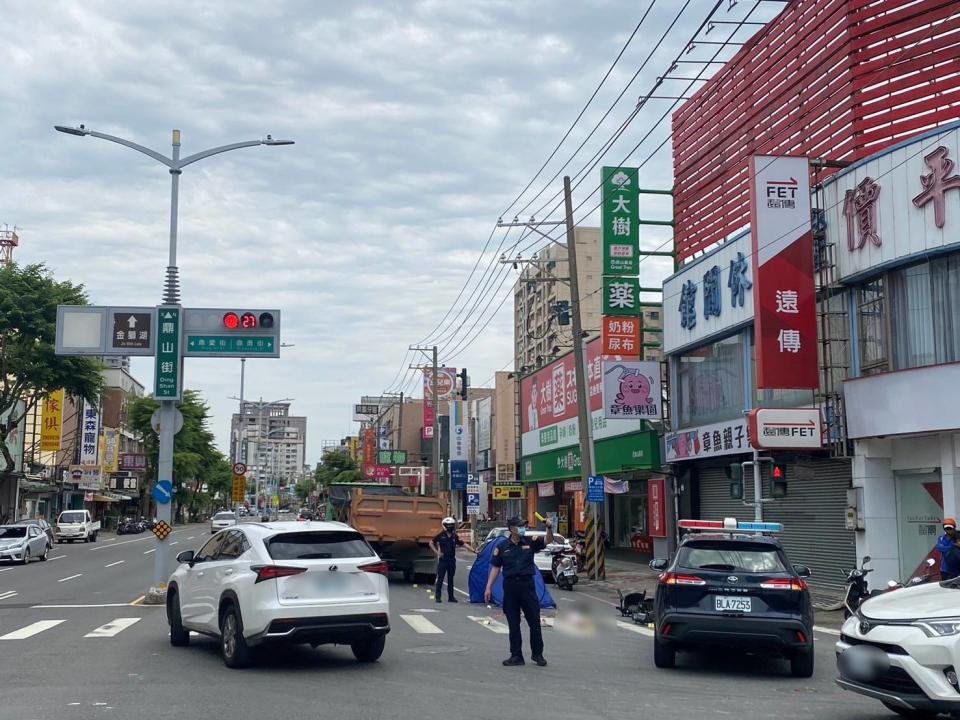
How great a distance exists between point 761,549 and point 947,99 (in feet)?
45.7

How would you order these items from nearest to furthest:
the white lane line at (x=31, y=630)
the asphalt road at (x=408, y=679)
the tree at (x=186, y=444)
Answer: the asphalt road at (x=408, y=679), the white lane line at (x=31, y=630), the tree at (x=186, y=444)

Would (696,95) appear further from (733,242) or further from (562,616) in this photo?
(562,616)

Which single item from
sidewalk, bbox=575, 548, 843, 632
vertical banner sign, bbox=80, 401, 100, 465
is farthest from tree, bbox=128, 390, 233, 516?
sidewalk, bbox=575, 548, 843, 632

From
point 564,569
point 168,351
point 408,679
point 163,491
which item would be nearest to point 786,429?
point 564,569

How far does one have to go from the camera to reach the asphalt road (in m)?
9.10

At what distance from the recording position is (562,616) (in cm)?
1808

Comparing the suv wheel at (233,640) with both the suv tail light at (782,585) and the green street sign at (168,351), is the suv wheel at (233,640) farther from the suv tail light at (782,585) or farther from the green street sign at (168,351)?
the green street sign at (168,351)

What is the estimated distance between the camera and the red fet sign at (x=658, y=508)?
33000mm

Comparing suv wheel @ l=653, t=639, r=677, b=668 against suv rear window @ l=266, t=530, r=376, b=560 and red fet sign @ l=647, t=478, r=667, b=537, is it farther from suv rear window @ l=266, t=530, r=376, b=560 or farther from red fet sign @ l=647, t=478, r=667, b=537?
red fet sign @ l=647, t=478, r=667, b=537

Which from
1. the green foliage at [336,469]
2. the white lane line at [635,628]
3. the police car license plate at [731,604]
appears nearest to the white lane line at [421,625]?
the white lane line at [635,628]

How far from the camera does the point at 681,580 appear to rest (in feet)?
37.5

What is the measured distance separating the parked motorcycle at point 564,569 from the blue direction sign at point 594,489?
1.57 meters

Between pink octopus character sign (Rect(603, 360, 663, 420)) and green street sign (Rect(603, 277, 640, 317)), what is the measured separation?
175 cm

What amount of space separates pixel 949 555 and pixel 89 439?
2563 inches
